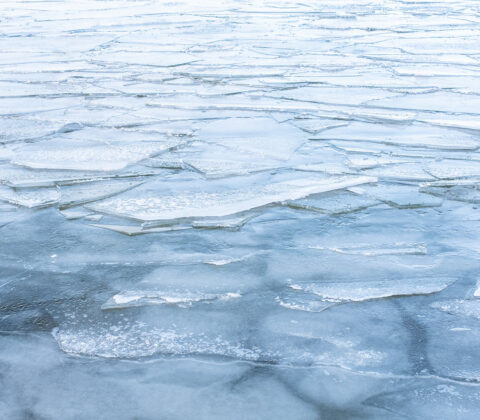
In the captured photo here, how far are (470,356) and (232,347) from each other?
0.43 metres

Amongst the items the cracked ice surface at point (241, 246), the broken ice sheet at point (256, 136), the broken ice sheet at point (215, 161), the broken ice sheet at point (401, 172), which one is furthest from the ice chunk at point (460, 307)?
the broken ice sheet at point (256, 136)

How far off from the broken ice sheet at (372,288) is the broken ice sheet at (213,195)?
48cm

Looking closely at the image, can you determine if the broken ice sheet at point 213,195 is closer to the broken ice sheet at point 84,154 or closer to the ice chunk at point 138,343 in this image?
the broken ice sheet at point 84,154

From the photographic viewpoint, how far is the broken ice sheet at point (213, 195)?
1904 millimetres

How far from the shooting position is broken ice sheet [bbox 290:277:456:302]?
1.44 meters

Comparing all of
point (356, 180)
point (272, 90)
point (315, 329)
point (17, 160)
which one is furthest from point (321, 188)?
point (272, 90)

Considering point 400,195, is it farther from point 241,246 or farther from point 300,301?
point 300,301

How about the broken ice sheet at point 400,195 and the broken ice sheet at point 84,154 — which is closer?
the broken ice sheet at point 400,195

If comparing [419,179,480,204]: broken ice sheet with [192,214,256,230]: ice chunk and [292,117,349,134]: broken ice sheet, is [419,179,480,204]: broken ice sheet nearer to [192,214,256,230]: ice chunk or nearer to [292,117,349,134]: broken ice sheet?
[192,214,256,230]: ice chunk

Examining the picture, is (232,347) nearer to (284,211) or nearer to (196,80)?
(284,211)

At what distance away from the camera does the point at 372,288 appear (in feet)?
4.83

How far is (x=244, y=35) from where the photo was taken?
564cm

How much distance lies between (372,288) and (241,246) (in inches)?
14.4

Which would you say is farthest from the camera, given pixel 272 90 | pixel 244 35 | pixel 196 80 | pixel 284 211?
pixel 244 35
